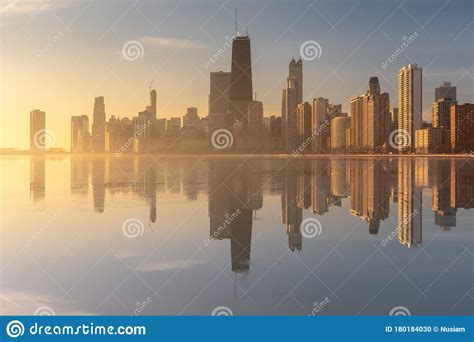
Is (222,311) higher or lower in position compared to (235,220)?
lower

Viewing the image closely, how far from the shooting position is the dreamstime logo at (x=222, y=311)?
461 inches

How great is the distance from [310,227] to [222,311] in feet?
35.2

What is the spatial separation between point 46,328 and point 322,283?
626 centimetres

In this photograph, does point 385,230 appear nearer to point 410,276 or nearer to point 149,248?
point 410,276

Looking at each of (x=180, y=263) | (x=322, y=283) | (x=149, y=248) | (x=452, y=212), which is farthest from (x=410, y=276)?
(x=452, y=212)

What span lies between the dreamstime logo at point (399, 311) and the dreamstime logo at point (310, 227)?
783 cm

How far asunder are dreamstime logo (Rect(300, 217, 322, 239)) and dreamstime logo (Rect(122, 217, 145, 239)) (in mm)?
5868

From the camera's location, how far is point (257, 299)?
1262cm

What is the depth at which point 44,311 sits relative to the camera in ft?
40.4
